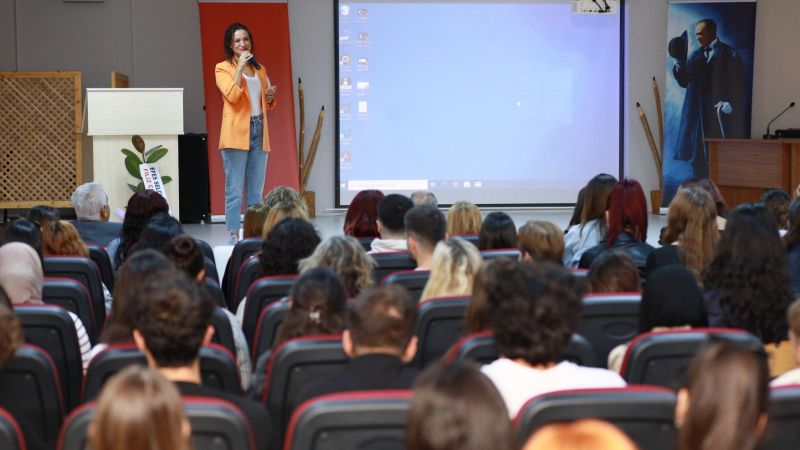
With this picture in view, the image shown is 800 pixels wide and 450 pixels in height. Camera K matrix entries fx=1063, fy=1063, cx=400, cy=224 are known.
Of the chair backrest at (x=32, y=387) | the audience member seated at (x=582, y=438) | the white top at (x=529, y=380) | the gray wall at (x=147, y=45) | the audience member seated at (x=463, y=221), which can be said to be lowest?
the chair backrest at (x=32, y=387)

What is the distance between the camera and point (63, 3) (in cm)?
1099

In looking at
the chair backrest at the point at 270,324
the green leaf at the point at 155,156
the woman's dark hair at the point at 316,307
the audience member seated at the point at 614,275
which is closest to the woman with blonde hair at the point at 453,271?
the audience member seated at the point at 614,275

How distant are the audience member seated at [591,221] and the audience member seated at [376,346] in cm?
281

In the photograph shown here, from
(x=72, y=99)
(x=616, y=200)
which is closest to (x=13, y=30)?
(x=72, y=99)

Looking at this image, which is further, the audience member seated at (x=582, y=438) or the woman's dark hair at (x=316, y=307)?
the woman's dark hair at (x=316, y=307)

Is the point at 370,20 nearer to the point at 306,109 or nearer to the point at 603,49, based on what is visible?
the point at 306,109

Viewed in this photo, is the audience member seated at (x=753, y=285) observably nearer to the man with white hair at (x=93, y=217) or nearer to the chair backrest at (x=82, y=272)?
the chair backrest at (x=82, y=272)

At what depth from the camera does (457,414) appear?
4.88 feet

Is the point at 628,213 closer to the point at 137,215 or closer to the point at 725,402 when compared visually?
the point at 137,215

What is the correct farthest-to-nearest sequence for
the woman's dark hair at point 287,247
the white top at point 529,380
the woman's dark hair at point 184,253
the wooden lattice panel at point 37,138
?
the wooden lattice panel at point 37,138
the woman's dark hair at point 287,247
the woman's dark hair at point 184,253
the white top at point 529,380

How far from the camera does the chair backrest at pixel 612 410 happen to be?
6.43 feet

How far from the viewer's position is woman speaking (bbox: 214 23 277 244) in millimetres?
7441

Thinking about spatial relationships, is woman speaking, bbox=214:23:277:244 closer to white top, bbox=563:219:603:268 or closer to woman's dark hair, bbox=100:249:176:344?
white top, bbox=563:219:603:268

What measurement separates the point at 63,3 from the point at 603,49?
5.67 m
